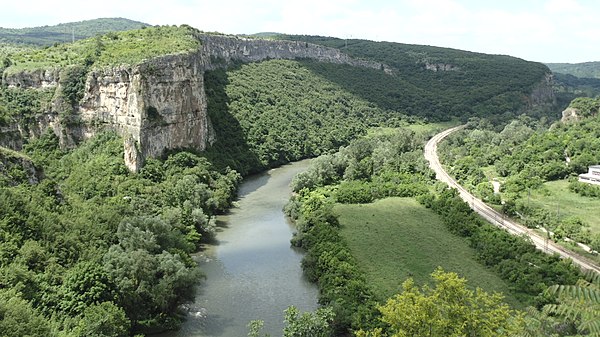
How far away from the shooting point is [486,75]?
545 ft

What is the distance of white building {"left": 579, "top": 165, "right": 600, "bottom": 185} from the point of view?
63.9 metres

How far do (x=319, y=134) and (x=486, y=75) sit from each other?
84.9 m

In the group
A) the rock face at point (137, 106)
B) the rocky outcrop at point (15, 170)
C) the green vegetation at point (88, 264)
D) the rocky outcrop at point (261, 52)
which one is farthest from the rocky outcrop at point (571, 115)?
the rocky outcrop at point (15, 170)

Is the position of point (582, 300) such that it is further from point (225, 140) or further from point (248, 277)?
point (225, 140)

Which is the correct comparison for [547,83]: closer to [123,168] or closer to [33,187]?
[123,168]

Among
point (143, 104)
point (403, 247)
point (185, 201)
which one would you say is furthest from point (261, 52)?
point (403, 247)

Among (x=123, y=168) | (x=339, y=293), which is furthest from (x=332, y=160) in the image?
(x=339, y=293)

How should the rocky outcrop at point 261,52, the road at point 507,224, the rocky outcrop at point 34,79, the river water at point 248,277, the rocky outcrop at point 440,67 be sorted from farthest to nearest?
the rocky outcrop at point 440,67 → the rocky outcrop at point 261,52 → the rocky outcrop at point 34,79 → the road at point 507,224 → the river water at point 248,277

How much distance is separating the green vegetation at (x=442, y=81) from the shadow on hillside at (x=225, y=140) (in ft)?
165

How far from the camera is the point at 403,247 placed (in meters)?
47.6

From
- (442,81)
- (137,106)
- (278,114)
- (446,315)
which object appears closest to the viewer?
(446,315)

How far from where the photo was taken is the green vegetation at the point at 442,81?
140m

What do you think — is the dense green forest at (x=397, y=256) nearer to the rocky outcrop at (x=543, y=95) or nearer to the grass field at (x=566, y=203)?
the grass field at (x=566, y=203)

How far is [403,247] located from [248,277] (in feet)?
47.3
